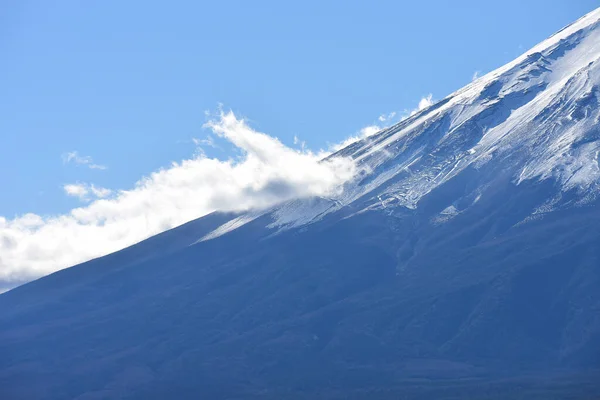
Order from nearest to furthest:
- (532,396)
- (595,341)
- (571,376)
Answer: (532,396), (571,376), (595,341)

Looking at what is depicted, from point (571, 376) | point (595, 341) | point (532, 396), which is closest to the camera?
point (532, 396)

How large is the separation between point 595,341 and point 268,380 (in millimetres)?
54789

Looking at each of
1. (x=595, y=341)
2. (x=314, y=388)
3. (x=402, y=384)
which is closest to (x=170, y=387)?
(x=314, y=388)

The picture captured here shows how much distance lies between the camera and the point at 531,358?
190 m

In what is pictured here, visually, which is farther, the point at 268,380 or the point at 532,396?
the point at 268,380

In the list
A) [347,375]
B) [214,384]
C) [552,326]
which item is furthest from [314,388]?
[552,326]

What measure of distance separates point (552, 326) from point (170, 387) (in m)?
66.8

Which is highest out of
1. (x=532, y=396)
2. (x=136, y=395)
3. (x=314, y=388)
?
(x=136, y=395)

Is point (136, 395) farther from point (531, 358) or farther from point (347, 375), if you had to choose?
point (531, 358)

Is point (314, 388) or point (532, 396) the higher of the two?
point (314, 388)

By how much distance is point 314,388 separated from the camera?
18562 centimetres

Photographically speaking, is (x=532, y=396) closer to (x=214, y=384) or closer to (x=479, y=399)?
(x=479, y=399)

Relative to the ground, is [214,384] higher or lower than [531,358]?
→ higher

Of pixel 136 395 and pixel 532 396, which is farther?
pixel 136 395
